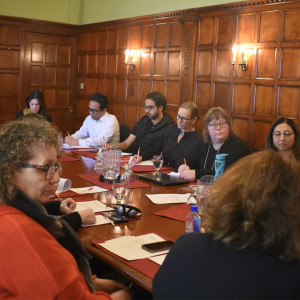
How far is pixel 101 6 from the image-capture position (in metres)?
7.92

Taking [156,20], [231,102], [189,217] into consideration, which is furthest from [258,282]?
[156,20]

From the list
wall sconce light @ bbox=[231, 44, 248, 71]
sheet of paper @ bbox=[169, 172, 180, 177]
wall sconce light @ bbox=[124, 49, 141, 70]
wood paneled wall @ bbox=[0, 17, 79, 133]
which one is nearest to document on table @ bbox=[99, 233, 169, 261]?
sheet of paper @ bbox=[169, 172, 180, 177]

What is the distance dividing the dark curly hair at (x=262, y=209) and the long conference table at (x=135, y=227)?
1.77 ft

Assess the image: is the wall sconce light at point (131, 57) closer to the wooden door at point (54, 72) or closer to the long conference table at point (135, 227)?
the wooden door at point (54, 72)

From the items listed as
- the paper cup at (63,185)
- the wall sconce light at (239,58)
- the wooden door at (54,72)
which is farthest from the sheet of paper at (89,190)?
the wooden door at (54,72)

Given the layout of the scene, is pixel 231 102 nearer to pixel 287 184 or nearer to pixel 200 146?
pixel 200 146

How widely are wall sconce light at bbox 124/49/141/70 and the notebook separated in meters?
4.00

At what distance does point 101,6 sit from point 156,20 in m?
1.67

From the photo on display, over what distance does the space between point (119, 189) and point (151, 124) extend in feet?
9.01

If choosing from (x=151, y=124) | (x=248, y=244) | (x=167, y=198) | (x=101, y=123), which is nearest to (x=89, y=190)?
(x=167, y=198)

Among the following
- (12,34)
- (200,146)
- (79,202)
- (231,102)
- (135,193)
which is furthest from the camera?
(12,34)

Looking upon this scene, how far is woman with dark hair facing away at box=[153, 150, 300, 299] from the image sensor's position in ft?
3.59

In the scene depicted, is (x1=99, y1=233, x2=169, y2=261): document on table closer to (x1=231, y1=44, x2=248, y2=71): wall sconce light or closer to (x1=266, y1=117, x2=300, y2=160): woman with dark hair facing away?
(x1=266, y1=117, x2=300, y2=160): woman with dark hair facing away

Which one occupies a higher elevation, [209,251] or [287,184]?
[287,184]
